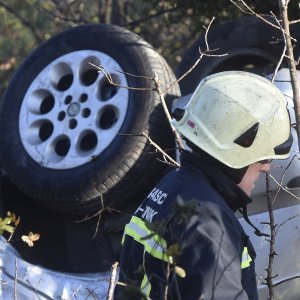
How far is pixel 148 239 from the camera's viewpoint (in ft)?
7.84

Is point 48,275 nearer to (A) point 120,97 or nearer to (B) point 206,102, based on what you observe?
(A) point 120,97

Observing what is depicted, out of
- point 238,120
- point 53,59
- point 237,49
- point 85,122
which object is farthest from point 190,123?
point 53,59

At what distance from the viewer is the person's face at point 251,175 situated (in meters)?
2.65

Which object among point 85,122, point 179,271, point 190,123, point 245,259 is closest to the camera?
point 179,271

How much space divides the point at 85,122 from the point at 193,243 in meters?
2.52

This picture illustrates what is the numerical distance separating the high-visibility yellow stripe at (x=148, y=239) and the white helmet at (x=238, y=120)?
1.02 feet

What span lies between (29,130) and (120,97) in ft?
2.15

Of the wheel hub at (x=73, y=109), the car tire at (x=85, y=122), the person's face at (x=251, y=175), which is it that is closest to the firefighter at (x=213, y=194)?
the person's face at (x=251, y=175)

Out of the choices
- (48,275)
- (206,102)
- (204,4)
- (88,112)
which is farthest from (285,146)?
(204,4)

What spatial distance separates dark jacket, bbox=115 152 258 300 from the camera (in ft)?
7.98

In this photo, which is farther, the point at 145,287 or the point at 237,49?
the point at 237,49

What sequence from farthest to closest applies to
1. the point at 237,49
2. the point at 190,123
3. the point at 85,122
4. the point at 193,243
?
the point at 237,49
the point at 85,122
the point at 190,123
the point at 193,243

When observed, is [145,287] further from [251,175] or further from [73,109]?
[73,109]

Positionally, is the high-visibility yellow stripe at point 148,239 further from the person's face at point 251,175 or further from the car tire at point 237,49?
the car tire at point 237,49
